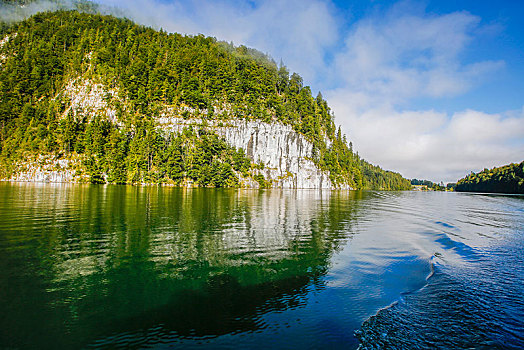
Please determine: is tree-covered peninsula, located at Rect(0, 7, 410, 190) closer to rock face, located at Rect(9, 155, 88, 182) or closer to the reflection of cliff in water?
rock face, located at Rect(9, 155, 88, 182)

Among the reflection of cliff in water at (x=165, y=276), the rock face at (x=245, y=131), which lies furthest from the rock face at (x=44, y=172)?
the reflection of cliff in water at (x=165, y=276)

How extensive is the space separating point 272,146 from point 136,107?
8086 cm

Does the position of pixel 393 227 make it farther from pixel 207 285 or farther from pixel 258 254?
pixel 207 285

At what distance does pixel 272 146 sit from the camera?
150 m

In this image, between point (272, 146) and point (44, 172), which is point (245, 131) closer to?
point (272, 146)

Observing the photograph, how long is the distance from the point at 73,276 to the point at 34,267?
8.10ft

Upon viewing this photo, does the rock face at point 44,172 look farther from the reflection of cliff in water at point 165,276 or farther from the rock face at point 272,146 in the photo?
the reflection of cliff in water at point 165,276

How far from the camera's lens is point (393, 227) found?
25.3 meters

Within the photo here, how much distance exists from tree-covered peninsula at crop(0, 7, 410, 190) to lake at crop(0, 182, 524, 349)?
369ft

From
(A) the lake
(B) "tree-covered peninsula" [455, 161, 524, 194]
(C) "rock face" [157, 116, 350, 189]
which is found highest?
(C) "rock face" [157, 116, 350, 189]

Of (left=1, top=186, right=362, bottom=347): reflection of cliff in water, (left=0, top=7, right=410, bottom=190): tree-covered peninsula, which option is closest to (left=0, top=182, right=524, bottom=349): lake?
(left=1, top=186, right=362, bottom=347): reflection of cliff in water

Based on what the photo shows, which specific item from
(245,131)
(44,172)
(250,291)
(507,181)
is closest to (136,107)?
(44,172)

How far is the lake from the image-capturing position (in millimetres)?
6840

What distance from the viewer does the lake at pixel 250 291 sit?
6840 millimetres
